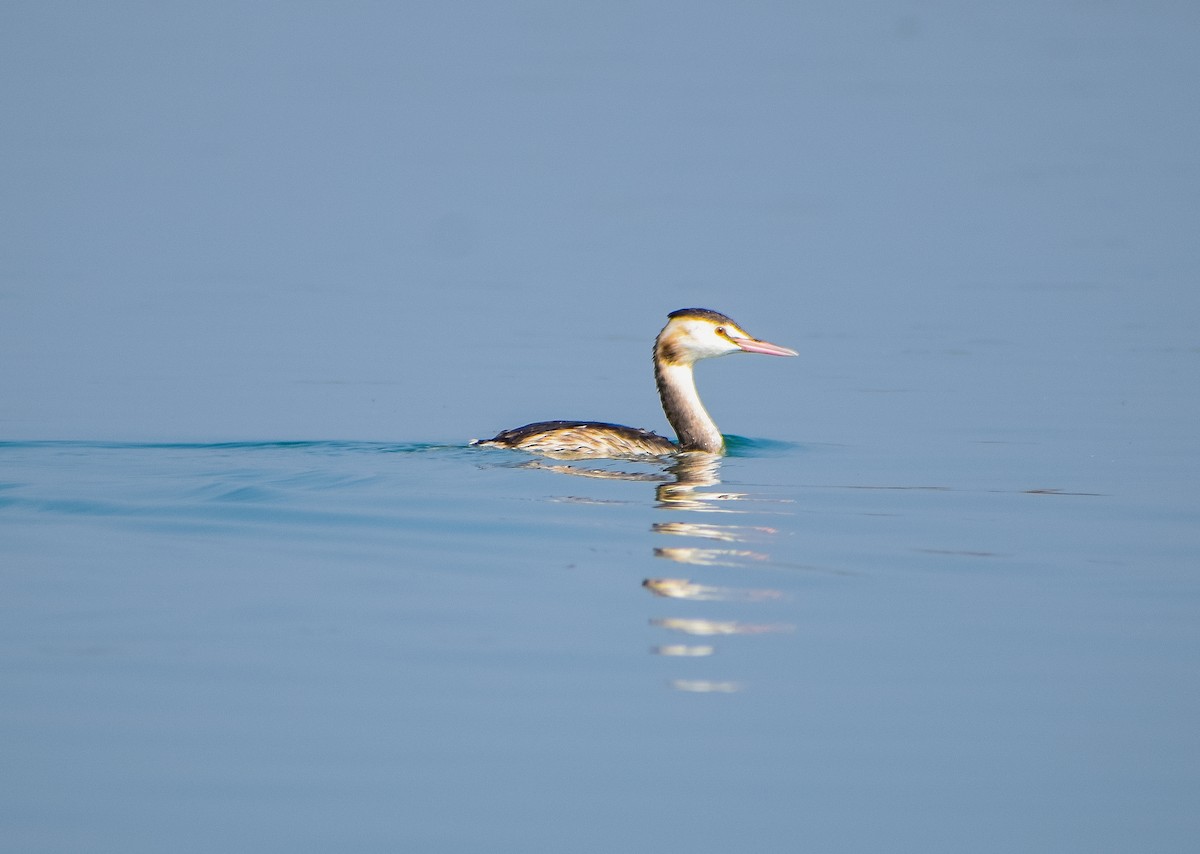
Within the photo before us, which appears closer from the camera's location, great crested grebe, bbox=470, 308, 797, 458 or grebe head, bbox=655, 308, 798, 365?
great crested grebe, bbox=470, 308, 797, 458

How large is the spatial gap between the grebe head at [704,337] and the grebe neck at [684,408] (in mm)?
109

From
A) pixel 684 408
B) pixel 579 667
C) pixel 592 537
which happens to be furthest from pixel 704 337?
pixel 579 667

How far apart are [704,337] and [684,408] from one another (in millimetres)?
525

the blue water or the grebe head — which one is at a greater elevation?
the grebe head

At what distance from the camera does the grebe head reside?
13.0 meters

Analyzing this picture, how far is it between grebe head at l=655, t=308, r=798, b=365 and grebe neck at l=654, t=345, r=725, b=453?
109mm

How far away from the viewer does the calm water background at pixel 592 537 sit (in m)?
5.75

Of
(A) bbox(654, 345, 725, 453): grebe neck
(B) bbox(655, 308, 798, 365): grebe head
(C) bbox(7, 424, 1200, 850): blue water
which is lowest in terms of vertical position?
(C) bbox(7, 424, 1200, 850): blue water

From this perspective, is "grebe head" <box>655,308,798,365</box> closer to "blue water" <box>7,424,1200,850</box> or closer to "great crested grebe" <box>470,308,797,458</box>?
"great crested grebe" <box>470,308,797,458</box>

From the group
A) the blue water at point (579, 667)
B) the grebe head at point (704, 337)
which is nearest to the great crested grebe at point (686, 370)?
the grebe head at point (704, 337)

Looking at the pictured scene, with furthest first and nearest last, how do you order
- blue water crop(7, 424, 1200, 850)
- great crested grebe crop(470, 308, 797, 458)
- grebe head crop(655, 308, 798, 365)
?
1. grebe head crop(655, 308, 798, 365)
2. great crested grebe crop(470, 308, 797, 458)
3. blue water crop(7, 424, 1200, 850)

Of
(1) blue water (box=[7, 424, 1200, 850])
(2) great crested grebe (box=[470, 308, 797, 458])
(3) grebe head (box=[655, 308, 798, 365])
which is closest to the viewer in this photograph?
(1) blue water (box=[7, 424, 1200, 850])

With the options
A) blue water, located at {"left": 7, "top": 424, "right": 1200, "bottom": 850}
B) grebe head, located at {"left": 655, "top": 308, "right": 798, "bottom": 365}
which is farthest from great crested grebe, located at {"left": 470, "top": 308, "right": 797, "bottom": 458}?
blue water, located at {"left": 7, "top": 424, "right": 1200, "bottom": 850}

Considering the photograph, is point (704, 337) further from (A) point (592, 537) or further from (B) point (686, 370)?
(A) point (592, 537)
